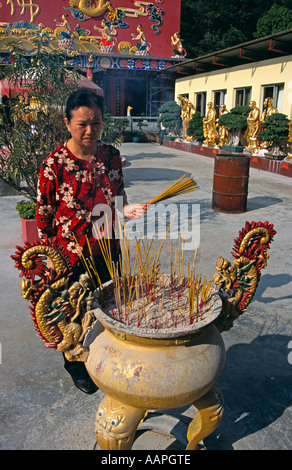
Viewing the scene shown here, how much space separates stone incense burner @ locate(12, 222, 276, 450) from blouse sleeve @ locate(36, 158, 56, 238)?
0.52 m

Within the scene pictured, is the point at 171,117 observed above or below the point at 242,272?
above

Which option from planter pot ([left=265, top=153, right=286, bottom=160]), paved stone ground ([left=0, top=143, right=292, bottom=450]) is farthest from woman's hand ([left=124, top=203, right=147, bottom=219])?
planter pot ([left=265, top=153, right=286, bottom=160])

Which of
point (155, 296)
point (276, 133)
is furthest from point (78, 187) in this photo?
point (276, 133)

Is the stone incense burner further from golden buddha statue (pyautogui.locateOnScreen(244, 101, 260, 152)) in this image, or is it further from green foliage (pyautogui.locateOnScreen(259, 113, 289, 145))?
golden buddha statue (pyautogui.locateOnScreen(244, 101, 260, 152))

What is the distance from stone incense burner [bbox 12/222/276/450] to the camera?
5.02 ft

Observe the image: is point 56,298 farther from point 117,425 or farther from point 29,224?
point 29,224

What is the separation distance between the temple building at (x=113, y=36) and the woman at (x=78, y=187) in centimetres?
1952

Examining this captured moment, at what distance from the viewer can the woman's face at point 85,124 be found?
198 cm

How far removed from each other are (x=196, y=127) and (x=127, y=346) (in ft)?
50.9

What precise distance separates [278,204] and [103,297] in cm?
600

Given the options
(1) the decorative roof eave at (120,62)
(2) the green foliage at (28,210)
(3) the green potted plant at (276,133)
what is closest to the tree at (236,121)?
(3) the green potted plant at (276,133)

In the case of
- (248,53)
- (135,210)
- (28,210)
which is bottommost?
(28,210)

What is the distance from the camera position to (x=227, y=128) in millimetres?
13812

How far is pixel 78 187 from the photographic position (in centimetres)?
212
